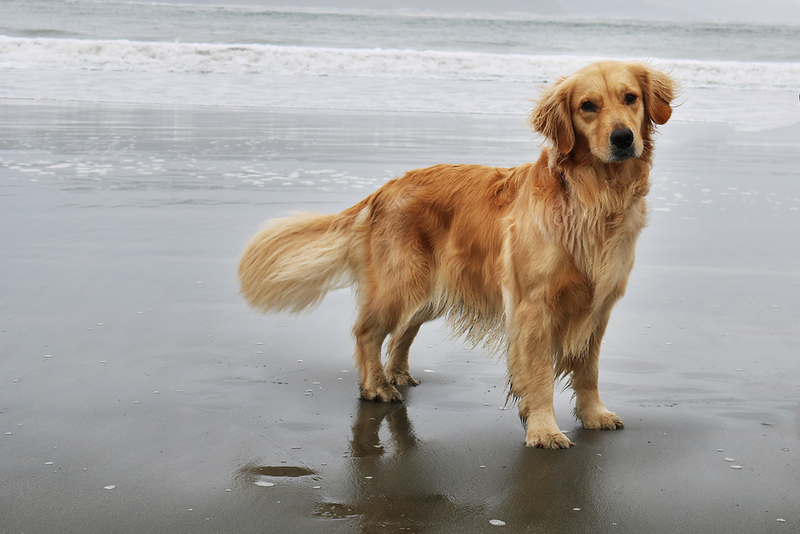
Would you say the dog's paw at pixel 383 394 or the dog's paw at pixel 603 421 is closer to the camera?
the dog's paw at pixel 603 421

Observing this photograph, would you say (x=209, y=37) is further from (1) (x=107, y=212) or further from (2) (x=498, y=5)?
(2) (x=498, y=5)

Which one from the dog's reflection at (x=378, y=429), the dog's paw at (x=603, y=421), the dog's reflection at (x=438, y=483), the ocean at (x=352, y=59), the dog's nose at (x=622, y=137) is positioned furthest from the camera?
the ocean at (x=352, y=59)

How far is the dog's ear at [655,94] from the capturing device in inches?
128

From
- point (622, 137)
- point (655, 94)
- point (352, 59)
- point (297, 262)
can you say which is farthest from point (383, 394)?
point (352, 59)

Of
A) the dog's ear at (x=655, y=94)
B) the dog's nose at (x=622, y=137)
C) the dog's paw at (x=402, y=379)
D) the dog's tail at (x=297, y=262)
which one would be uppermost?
the dog's ear at (x=655, y=94)

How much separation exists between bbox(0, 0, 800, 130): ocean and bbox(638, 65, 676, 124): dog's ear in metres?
0.68

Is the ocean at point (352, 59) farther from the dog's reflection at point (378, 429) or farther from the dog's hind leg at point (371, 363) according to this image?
the dog's reflection at point (378, 429)

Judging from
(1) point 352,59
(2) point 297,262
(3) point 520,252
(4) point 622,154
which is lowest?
(2) point 297,262

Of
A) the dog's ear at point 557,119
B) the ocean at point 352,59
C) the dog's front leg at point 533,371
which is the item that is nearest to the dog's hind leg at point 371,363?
the dog's front leg at point 533,371

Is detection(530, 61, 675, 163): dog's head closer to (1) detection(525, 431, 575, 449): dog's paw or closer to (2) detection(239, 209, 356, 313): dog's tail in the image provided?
(1) detection(525, 431, 575, 449): dog's paw

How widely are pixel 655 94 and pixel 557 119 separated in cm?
42

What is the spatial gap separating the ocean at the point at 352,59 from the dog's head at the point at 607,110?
634mm

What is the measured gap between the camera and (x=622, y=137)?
302 cm

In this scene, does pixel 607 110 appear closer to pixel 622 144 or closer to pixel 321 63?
pixel 622 144
